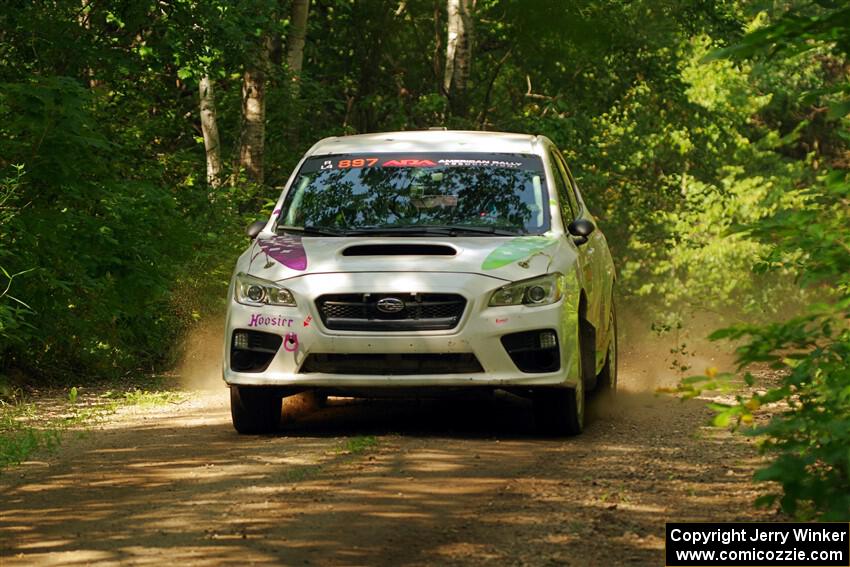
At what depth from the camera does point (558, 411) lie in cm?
959

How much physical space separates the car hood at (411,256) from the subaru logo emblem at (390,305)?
189 mm

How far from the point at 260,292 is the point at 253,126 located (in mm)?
14025

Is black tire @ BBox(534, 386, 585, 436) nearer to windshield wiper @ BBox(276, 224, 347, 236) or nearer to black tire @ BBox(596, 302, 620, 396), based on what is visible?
windshield wiper @ BBox(276, 224, 347, 236)

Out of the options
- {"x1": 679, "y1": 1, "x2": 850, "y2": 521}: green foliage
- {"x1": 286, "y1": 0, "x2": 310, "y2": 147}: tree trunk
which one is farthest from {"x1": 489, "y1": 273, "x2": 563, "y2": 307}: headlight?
{"x1": 286, "y1": 0, "x2": 310, "y2": 147}: tree trunk

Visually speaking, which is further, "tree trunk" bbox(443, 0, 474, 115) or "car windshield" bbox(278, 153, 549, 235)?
"tree trunk" bbox(443, 0, 474, 115)

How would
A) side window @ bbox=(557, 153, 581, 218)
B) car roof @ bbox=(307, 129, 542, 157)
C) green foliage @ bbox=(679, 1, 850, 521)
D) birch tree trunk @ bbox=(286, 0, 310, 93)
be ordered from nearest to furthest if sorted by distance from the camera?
green foliage @ bbox=(679, 1, 850, 521) < car roof @ bbox=(307, 129, 542, 157) < side window @ bbox=(557, 153, 581, 218) < birch tree trunk @ bbox=(286, 0, 310, 93)

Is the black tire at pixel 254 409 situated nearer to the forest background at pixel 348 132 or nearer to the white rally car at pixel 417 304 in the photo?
the white rally car at pixel 417 304

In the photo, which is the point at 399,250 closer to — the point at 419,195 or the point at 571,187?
the point at 419,195

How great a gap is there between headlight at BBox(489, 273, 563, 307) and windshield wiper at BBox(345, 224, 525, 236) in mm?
646

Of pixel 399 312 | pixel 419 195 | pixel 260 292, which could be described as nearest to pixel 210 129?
pixel 419 195

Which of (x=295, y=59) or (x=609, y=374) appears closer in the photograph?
(x=609, y=374)

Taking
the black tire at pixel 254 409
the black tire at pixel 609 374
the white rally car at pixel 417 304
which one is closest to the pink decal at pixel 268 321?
the white rally car at pixel 417 304

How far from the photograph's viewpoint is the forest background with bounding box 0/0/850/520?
21.5 ft

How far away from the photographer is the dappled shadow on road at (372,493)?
6.11 m
